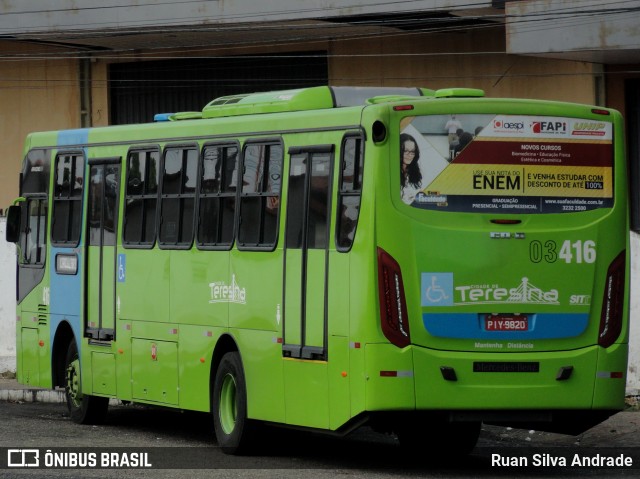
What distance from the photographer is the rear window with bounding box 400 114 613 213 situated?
12711 mm

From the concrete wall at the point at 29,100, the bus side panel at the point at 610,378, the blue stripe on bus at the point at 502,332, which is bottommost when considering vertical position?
the bus side panel at the point at 610,378

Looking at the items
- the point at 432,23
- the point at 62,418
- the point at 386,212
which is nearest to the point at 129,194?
the point at 62,418

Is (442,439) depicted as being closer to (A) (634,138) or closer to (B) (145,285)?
(B) (145,285)

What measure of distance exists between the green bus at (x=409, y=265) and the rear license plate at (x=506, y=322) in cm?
1

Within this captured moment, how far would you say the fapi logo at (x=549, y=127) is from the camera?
42.8 ft

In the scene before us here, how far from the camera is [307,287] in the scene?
13.4m

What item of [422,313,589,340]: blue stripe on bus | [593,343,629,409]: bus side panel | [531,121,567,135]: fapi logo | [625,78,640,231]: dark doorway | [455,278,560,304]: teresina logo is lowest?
[593,343,629,409]: bus side panel

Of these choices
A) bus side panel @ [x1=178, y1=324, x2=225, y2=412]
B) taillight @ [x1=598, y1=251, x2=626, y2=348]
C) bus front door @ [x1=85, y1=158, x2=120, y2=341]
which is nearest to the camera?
taillight @ [x1=598, y1=251, x2=626, y2=348]

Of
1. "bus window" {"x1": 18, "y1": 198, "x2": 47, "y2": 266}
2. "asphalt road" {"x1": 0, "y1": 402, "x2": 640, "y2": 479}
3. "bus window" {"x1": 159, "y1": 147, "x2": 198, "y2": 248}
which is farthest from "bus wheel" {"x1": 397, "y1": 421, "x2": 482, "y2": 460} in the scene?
"bus window" {"x1": 18, "y1": 198, "x2": 47, "y2": 266}

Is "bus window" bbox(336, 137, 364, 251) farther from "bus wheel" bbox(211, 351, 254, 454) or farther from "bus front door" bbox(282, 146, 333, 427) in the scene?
"bus wheel" bbox(211, 351, 254, 454)

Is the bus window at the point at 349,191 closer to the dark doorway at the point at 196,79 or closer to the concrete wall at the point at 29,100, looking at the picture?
the dark doorway at the point at 196,79

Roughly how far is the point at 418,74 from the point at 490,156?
1458 centimetres

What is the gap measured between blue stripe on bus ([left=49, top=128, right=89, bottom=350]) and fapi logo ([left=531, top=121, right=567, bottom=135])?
20.6ft

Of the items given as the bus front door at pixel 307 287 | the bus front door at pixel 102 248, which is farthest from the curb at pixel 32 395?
the bus front door at pixel 307 287
